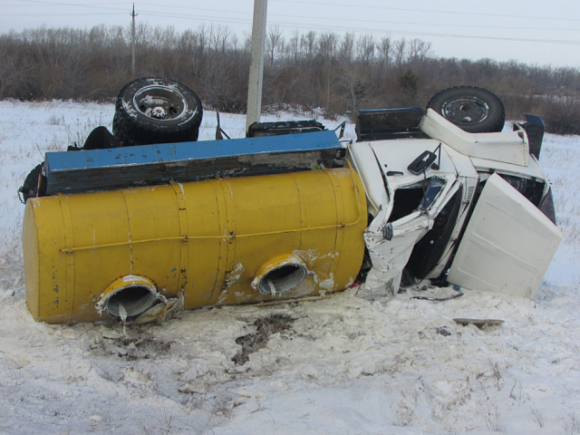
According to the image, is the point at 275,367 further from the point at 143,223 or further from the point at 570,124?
the point at 570,124

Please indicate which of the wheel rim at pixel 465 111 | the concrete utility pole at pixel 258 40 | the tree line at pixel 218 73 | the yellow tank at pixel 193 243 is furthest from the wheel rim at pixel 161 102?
the tree line at pixel 218 73

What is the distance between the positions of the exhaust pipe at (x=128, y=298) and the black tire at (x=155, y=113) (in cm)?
150

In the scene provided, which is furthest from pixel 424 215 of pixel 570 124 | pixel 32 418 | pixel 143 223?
pixel 570 124

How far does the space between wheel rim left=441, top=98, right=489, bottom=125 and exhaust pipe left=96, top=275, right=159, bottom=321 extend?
13.4ft

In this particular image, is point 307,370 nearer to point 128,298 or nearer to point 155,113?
point 128,298

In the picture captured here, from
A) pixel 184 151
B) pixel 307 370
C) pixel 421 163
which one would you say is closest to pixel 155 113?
pixel 184 151

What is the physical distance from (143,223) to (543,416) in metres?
3.30

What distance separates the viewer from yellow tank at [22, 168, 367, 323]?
3.85m

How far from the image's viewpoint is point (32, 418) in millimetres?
2871

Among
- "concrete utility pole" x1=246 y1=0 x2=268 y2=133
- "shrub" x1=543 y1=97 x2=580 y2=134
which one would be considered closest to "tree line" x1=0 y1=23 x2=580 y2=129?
"shrub" x1=543 y1=97 x2=580 y2=134

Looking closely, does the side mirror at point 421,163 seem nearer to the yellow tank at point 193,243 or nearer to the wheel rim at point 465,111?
the yellow tank at point 193,243

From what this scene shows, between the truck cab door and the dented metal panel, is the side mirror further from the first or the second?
the dented metal panel

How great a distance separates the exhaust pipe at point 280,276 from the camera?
4.36m

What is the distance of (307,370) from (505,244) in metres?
2.65
